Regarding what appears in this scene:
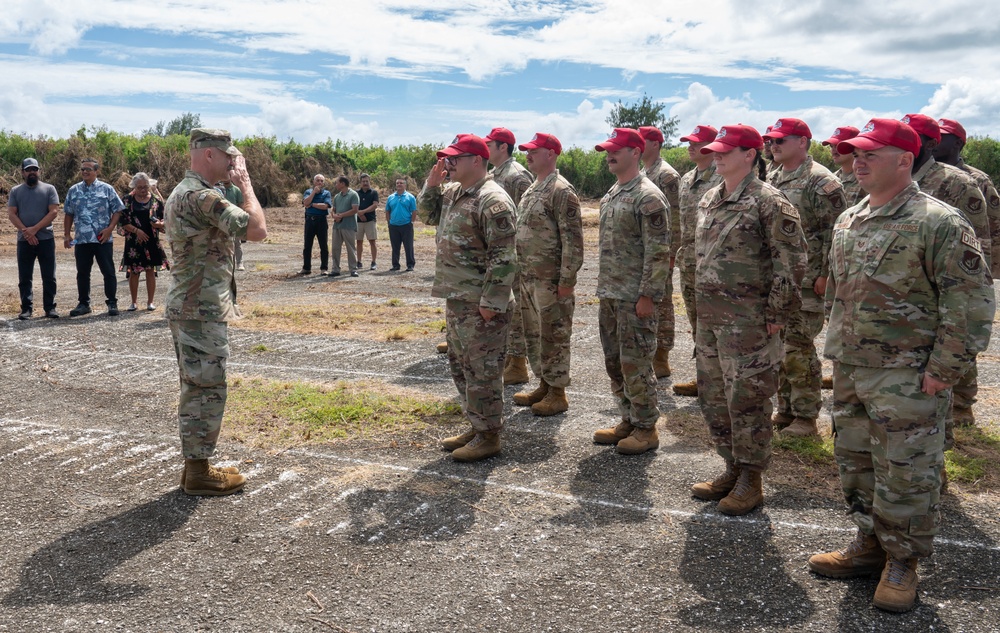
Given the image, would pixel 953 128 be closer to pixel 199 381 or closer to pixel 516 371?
pixel 516 371

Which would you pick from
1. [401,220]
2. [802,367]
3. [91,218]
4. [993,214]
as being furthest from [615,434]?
[401,220]

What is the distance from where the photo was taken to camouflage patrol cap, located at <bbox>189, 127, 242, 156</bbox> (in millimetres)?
5074

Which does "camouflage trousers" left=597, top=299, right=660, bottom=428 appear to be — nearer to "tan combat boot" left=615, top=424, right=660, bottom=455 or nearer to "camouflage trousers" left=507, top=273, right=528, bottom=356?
"tan combat boot" left=615, top=424, right=660, bottom=455

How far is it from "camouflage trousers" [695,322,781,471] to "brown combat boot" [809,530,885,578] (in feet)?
2.68

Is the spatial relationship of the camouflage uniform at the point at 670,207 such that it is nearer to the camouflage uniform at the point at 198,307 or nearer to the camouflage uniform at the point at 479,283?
the camouflage uniform at the point at 479,283

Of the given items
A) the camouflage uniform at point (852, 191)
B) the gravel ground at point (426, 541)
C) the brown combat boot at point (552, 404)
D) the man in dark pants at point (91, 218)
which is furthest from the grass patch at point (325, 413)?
the man in dark pants at point (91, 218)

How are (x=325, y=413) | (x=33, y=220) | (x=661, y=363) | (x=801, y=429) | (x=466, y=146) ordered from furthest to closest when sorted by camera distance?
(x=33, y=220) < (x=661, y=363) < (x=325, y=413) < (x=801, y=429) < (x=466, y=146)

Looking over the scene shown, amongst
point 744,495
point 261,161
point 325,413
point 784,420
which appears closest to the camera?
point 744,495

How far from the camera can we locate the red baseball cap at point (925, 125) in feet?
17.0

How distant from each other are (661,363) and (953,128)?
3237 mm

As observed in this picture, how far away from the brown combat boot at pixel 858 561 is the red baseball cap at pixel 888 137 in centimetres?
185

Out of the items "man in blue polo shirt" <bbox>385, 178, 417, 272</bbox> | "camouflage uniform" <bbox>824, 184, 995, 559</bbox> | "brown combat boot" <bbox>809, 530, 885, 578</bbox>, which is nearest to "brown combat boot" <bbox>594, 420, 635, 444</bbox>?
"brown combat boot" <bbox>809, 530, 885, 578</bbox>

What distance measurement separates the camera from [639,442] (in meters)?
5.88

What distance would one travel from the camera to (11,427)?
21.7 ft
